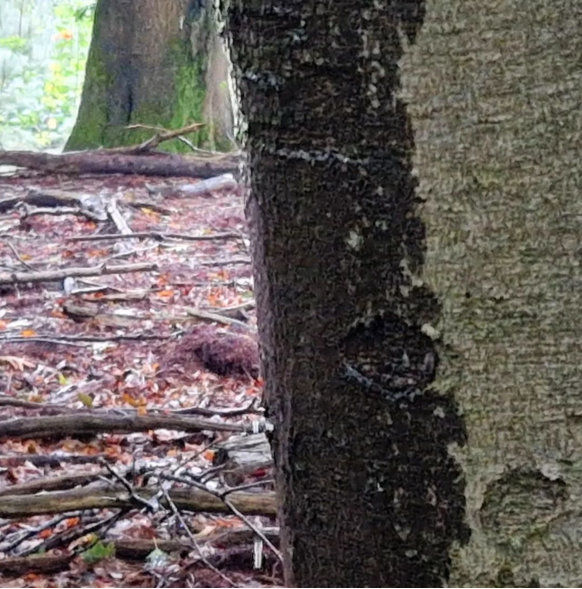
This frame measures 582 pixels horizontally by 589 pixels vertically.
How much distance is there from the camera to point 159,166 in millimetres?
9008

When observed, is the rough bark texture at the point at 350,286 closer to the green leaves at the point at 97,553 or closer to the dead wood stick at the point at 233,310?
the green leaves at the point at 97,553

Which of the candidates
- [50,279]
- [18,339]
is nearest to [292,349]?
[18,339]

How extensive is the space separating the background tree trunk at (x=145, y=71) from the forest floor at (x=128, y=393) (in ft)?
4.75

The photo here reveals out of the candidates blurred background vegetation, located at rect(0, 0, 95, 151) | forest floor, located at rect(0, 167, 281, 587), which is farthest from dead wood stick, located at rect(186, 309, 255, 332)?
blurred background vegetation, located at rect(0, 0, 95, 151)

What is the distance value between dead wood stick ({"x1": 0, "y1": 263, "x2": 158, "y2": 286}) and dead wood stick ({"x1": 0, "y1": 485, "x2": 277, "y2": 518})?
→ 3.29 meters

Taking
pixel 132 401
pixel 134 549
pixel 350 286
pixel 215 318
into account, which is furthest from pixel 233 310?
pixel 350 286

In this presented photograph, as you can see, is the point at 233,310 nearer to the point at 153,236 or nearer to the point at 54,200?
the point at 153,236

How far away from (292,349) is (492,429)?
24 centimetres

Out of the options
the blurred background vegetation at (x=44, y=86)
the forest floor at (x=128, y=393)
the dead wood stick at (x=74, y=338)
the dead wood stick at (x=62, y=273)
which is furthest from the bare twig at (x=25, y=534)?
the blurred background vegetation at (x=44, y=86)

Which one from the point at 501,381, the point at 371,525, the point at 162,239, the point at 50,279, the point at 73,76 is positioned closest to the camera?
the point at 501,381

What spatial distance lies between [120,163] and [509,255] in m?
8.19

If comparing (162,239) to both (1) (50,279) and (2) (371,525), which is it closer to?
(1) (50,279)

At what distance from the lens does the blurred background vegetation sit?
749 inches

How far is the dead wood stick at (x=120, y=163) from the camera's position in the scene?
28.7ft
